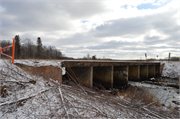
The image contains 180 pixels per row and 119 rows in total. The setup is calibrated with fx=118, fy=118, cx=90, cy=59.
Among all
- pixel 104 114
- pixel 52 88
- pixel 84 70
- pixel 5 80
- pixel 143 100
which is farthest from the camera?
pixel 84 70

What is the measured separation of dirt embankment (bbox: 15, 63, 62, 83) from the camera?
562cm

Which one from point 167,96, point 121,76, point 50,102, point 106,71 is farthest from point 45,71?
point 121,76

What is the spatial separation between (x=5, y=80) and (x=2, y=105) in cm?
113

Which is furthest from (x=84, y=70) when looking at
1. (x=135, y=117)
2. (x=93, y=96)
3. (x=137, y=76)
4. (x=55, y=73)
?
(x=137, y=76)

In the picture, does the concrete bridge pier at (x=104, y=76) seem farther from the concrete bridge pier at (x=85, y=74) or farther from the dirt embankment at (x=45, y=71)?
the dirt embankment at (x=45, y=71)

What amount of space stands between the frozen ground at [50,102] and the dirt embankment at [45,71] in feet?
0.71

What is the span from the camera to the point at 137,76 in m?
15.1

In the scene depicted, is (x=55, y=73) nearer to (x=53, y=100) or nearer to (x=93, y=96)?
(x=53, y=100)

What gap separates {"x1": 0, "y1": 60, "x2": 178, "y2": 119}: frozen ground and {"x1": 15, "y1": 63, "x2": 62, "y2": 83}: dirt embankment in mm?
217

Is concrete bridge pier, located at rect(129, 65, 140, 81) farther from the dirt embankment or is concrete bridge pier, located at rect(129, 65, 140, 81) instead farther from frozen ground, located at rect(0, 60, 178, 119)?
the dirt embankment

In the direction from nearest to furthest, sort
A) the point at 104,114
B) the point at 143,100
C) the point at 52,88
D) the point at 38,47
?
the point at 104,114 → the point at 52,88 → the point at 143,100 → the point at 38,47

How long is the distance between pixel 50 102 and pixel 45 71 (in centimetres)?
187

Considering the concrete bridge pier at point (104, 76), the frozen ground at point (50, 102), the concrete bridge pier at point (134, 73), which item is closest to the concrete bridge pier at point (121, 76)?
the concrete bridge pier at point (104, 76)

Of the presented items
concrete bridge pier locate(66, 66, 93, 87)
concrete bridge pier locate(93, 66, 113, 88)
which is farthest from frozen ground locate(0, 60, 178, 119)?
concrete bridge pier locate(93, 66, 113, 88)
